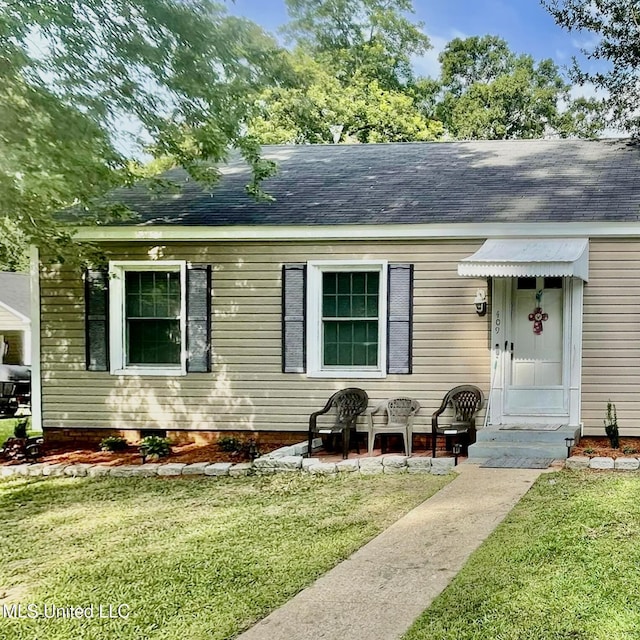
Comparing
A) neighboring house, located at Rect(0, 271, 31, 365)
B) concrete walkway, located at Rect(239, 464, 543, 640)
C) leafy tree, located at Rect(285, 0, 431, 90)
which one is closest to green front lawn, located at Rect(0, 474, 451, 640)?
concrete walkway, located at Rect(239, 464, 543, 640)

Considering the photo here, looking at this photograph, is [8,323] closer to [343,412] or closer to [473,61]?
[343,412]

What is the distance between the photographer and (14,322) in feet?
70.2

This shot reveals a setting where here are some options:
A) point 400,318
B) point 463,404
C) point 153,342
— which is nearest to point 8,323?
point 153,342

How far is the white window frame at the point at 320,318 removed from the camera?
26.6 feet

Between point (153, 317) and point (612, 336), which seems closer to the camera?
point (612, 336)

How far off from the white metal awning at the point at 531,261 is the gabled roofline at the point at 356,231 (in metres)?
0.19

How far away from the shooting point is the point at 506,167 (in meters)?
9.11

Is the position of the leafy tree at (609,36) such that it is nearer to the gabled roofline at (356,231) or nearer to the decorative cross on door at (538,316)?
the gabled roofline at (356,231)

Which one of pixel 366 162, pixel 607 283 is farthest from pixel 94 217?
pixel 607 283

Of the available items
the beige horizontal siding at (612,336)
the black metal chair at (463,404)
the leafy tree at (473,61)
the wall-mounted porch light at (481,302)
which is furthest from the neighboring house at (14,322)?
the leafy tree at (473,61)

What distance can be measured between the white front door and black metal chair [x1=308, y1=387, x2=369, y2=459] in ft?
5.17

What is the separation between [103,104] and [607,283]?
568 cm

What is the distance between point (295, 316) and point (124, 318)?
6.63ft

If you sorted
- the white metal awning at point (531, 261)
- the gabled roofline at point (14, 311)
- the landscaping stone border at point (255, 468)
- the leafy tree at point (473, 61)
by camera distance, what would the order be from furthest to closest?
the gabled roofline at point (14, 311), the white metal awning at point (531, 261), the landscaping stone border at point (255, 468), the leafy tree at point (473, 61)
